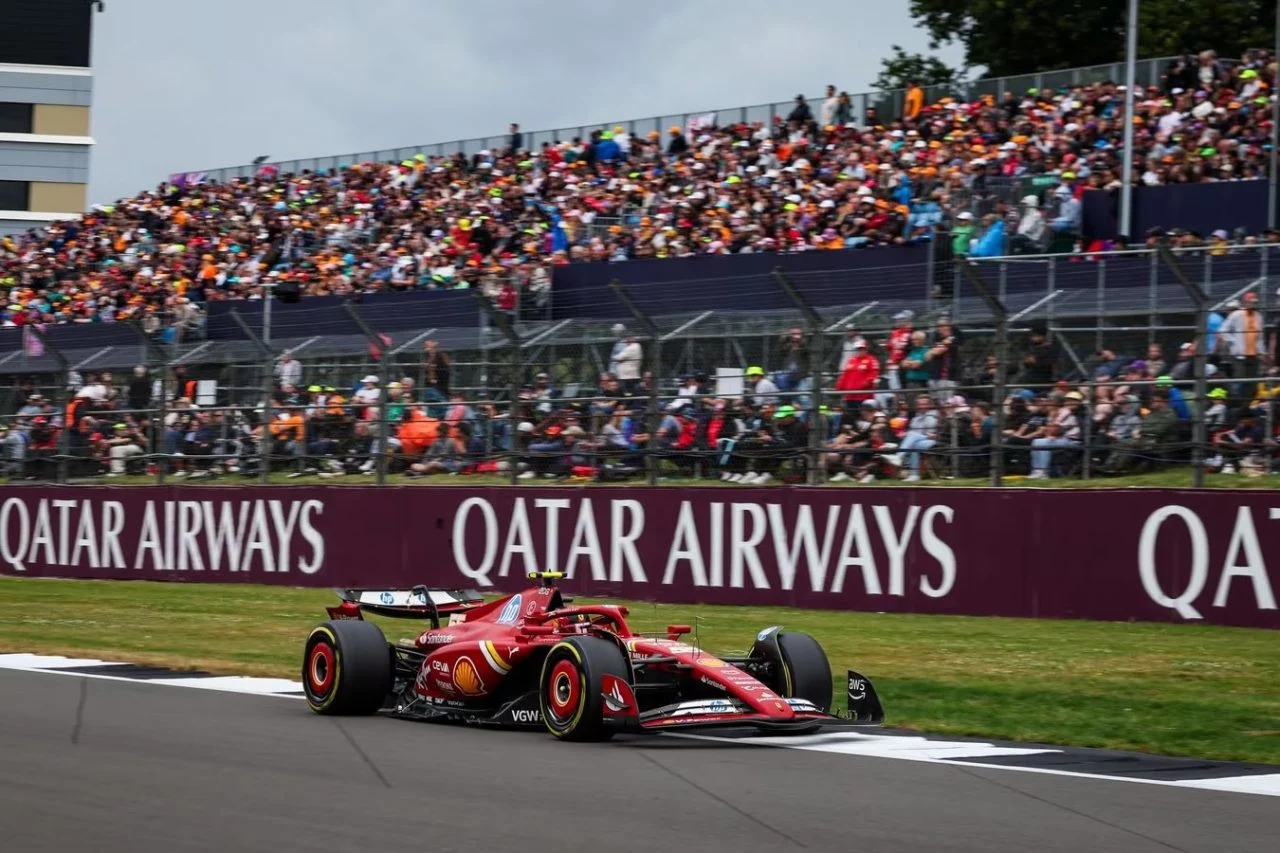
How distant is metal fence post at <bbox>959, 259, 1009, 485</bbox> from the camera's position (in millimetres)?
14703

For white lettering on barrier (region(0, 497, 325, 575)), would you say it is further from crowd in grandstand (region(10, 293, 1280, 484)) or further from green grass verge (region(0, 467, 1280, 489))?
crowd in grandstand (region(10, 293, 1280, 484))

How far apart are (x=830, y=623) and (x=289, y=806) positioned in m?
8.44

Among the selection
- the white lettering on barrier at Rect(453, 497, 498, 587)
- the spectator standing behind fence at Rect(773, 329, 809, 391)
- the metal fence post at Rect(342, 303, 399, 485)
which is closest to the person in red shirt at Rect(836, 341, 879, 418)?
the spectator standing behind fence at Rect(773, 329, 809, 391)

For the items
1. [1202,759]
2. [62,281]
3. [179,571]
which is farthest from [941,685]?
[62,281]

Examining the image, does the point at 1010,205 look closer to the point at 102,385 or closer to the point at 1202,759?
the point at 102,385

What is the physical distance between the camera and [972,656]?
12.6 meters

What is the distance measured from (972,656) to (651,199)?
14.8 metres

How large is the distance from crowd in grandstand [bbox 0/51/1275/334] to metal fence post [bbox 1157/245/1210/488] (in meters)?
5.90

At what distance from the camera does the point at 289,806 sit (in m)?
6.88

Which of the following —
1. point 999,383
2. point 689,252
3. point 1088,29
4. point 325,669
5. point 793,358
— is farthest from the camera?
point 1088,29

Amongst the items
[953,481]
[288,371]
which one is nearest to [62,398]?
[288,371]

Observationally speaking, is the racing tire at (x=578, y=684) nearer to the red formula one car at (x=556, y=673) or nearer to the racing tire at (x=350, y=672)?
the red formula one car at (x=556, y=673)

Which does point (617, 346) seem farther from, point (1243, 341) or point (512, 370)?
point (1243, 341)

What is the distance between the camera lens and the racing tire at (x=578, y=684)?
8609 millimetres
